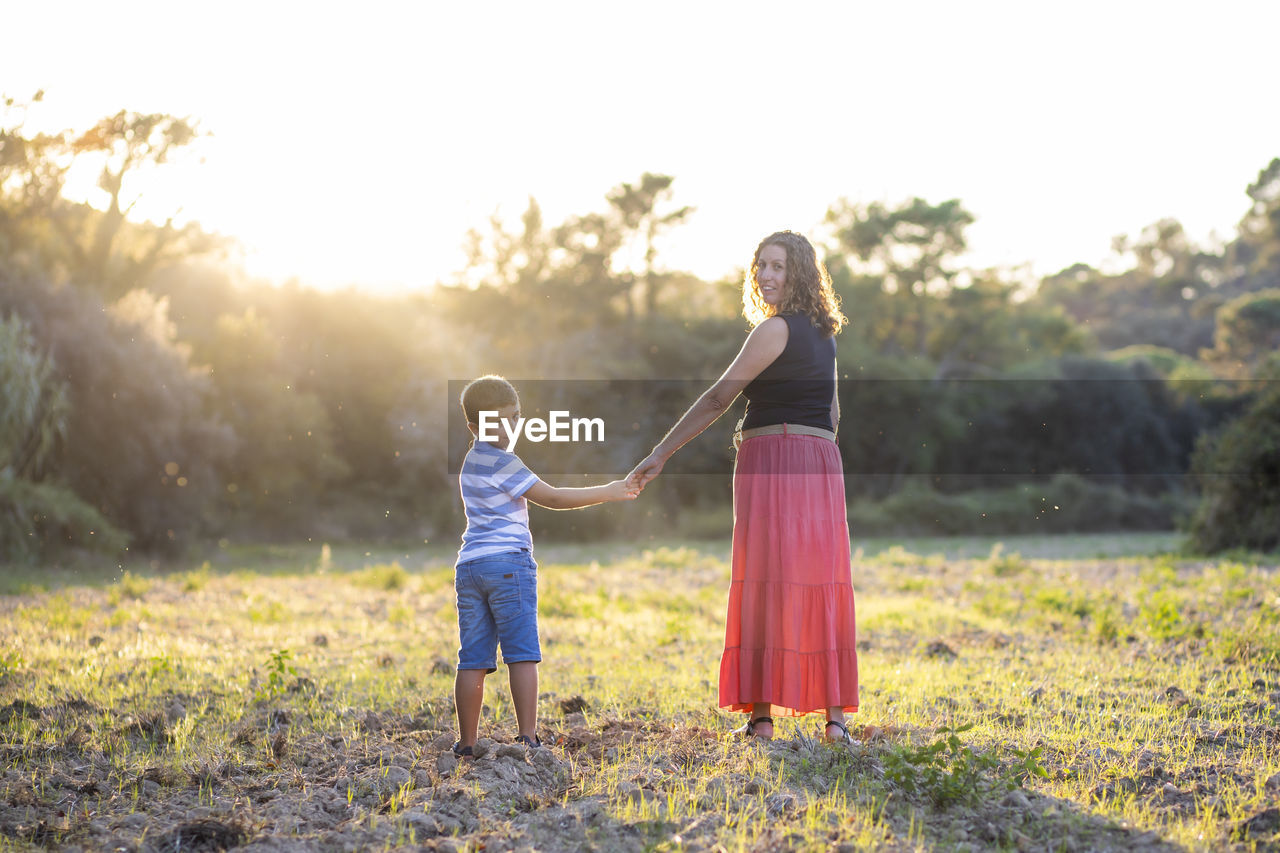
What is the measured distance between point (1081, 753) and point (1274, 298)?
37412 mm

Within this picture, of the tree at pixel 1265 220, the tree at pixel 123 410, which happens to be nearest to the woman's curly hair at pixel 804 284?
the tree at pixel 123 410

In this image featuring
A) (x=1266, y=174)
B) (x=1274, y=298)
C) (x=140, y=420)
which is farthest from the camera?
(x=1266, y=174)

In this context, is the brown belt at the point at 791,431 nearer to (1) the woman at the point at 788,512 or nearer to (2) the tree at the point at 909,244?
(1) the woman at the point at 788,512

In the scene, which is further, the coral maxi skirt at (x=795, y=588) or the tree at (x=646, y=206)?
the tree at (x=646, y=206)

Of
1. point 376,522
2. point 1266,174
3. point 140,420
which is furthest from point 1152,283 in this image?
point 140,420

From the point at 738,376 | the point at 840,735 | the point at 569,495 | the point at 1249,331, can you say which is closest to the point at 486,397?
the point at 569,495

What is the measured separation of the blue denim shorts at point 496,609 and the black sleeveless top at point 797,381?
1255 millimetres

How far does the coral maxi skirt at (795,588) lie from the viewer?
459 centimetres

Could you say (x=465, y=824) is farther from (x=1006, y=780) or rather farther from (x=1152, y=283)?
(x=1152, y=283)

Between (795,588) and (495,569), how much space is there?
1291 mm

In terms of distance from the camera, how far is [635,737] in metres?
4.75

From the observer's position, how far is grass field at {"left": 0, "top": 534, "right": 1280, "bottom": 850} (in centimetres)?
346

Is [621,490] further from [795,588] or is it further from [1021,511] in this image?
[1021,511]

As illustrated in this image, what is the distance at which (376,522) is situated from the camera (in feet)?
87.6
